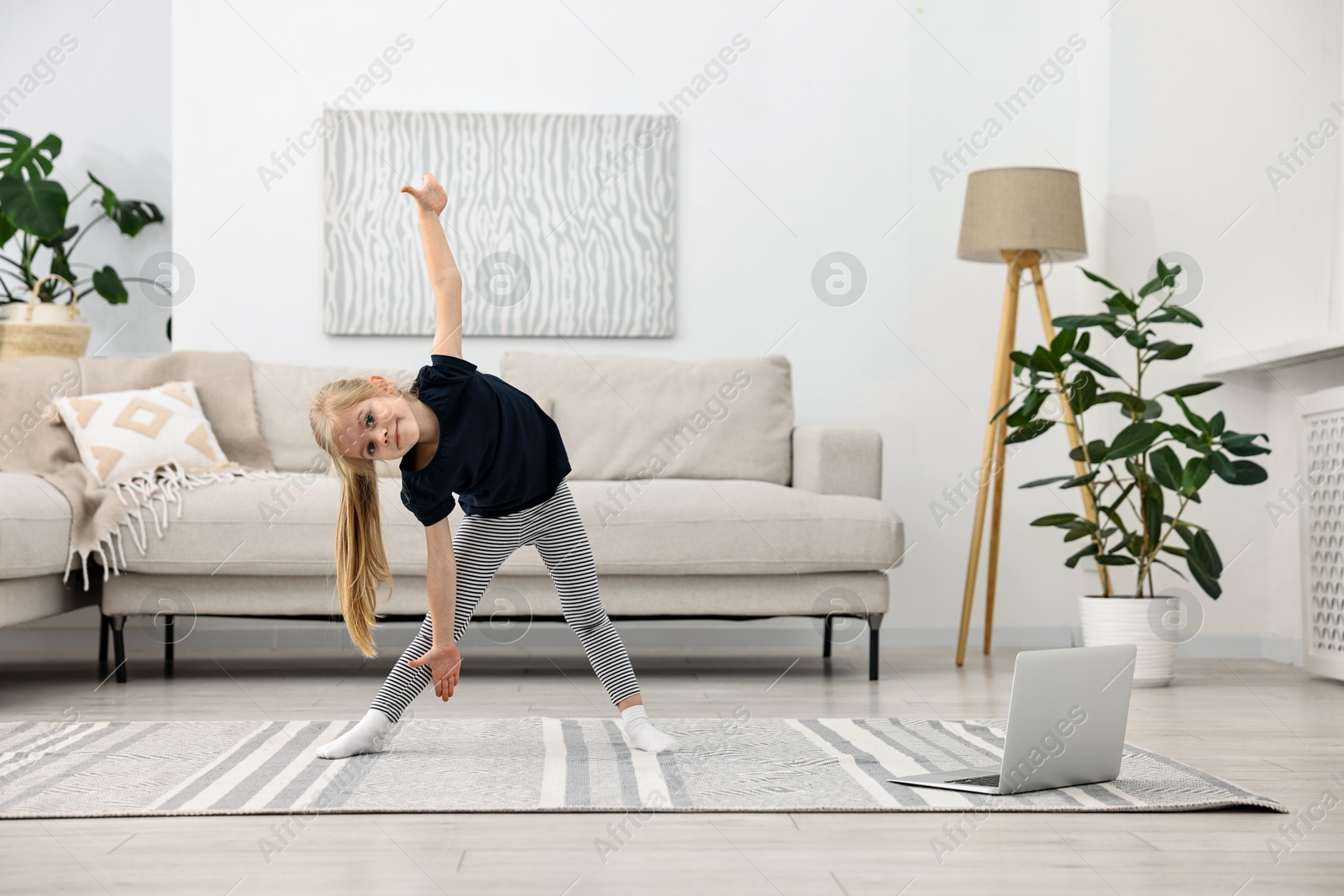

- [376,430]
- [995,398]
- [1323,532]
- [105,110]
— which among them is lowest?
[1323,532]

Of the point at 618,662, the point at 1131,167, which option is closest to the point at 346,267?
the point at 618,662

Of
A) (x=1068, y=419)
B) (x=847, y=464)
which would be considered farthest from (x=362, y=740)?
(x=1068, y=419)

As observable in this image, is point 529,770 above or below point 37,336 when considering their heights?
below

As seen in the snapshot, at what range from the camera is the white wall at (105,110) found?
4160mm

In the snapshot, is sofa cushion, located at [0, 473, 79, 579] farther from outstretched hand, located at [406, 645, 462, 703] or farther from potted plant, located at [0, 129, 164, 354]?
outstretched hand, located at [406, 645, 462, 703]

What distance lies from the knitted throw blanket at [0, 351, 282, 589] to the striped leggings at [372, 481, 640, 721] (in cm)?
108

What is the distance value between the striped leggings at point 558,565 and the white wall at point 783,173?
177 centimetres

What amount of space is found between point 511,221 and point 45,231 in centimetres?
137

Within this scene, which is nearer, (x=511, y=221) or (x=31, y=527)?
(x=31, y=527)

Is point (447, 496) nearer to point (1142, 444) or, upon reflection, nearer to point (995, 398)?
point (1142, 444)

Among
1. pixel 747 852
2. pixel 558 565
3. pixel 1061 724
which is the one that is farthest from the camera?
pixel 558 565

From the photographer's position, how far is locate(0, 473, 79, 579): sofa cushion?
244 cm

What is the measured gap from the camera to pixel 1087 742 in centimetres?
167

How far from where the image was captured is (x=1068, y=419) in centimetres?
315
